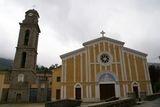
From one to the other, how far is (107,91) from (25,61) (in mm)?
18978

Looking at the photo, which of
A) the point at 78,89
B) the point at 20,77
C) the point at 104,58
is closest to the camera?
the point at 78,89

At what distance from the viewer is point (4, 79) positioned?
33.4 meters

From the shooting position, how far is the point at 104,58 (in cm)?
2503

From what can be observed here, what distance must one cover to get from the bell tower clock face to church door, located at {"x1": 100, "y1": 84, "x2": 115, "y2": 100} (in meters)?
3.41

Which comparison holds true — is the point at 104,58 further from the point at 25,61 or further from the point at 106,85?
Answer: the point at 25,61

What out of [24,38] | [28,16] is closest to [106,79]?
[24,38]

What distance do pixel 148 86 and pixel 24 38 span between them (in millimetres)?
26454

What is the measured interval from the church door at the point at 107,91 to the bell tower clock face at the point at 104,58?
11.2 ft

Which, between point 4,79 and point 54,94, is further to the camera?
point 4,79

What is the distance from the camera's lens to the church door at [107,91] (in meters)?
23.4

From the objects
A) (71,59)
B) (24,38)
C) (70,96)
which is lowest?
(70,96)

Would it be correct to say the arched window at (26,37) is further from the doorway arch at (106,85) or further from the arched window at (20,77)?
the doorway arch at (106,85)

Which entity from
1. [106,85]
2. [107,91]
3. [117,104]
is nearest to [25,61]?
[106,85]

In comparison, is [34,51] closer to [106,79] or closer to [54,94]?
[54,94]
